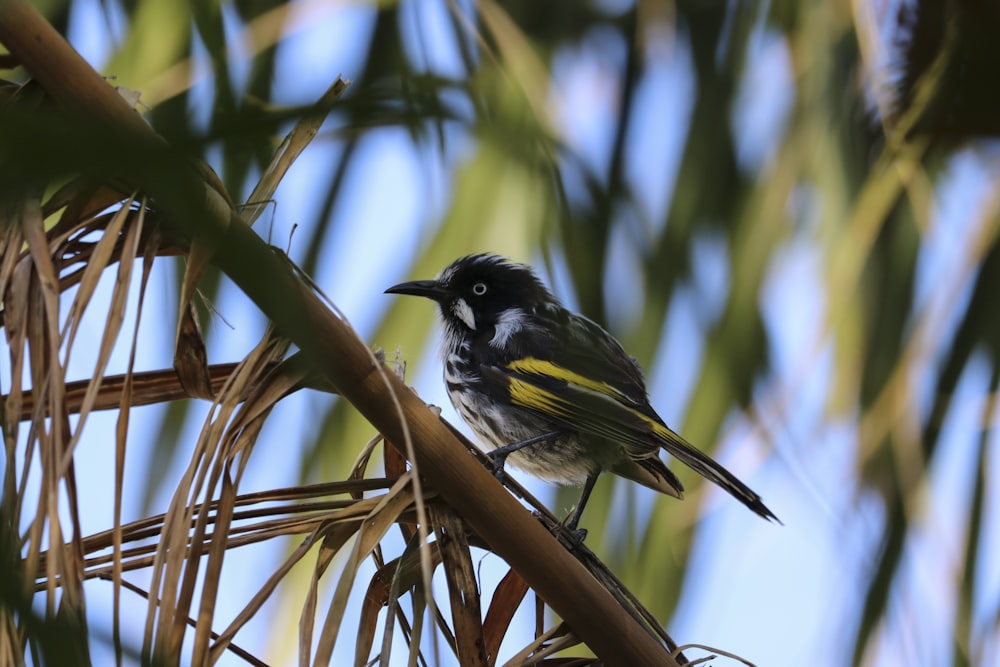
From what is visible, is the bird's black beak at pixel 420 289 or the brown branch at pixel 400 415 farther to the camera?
the bird's black beak at pixel 420 289

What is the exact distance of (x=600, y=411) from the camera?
257 centimetres

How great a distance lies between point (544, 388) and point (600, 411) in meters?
0.25

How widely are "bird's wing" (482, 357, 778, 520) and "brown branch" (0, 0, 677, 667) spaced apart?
2.96 feet

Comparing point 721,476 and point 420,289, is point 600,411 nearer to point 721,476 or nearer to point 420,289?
point 721,476

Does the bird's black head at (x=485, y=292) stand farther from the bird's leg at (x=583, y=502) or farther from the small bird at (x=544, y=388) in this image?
the bird's leg at (x=583, y=502)

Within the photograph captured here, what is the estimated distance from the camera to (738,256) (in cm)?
175

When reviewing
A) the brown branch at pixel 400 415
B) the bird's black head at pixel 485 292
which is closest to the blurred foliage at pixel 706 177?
the brown branch at pixel 400 415

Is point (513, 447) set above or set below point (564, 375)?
below

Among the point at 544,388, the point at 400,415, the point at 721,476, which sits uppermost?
the point at 544,388

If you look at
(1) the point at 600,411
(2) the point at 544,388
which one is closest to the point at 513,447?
(1) the point at 600,411

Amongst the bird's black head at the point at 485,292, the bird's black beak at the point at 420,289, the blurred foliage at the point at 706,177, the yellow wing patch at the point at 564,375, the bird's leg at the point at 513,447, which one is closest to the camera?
the blurred foliage at the point at 706,177

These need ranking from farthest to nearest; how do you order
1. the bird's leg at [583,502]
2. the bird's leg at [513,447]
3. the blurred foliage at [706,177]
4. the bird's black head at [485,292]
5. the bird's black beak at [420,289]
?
1. the bird's black head at [485,292]
2. the bird's black beak at [420,289]
3. the bird's leg at [583,502]
4. the bird's leg at [513,447]
5. the blurred foliage at [706,177]

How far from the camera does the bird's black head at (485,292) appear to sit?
323 centimetres

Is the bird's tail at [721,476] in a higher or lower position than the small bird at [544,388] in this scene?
lower
